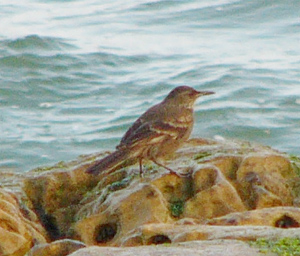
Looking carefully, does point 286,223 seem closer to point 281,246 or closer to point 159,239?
point 159,239

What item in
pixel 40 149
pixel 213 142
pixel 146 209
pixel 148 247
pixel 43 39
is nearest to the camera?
pixel 148 247

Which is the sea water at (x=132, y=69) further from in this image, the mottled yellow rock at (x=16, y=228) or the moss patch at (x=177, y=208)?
the moss patch at (x=177, y=208)

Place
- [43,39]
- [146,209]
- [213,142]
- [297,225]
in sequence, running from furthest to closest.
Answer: [43,39], [213,142], [146,209], [297,225]

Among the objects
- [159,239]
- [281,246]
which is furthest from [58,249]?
[281,246]

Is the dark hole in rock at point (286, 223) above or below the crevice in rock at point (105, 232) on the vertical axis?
above

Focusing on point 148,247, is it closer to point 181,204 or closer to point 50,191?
point 181,204

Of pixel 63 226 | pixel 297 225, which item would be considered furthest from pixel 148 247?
pixel 63 226

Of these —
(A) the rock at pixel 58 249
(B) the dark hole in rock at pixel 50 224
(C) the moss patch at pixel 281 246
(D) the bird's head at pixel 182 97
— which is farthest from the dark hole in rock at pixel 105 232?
(D) the bird's head at pixel 182 97

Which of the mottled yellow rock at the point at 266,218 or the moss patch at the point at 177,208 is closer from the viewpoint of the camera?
the mottled yellow rock at the point at 266,218
